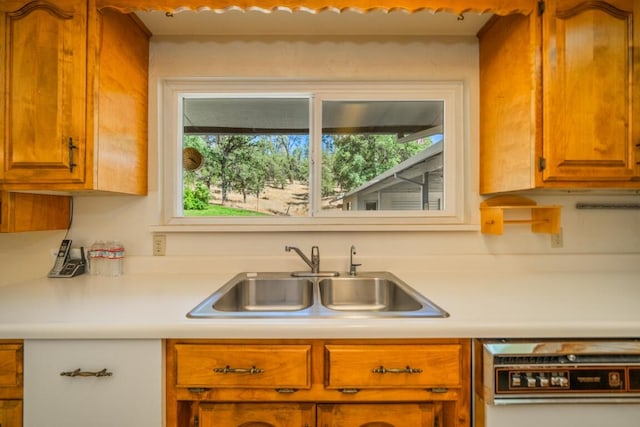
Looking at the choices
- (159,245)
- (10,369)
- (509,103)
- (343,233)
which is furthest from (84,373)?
(509,103)

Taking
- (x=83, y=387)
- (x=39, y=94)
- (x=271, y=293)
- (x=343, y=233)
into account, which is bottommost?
(x=83, y=387)

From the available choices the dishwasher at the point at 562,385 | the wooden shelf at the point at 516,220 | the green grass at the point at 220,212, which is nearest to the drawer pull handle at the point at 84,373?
the green grass at the point at 220,212

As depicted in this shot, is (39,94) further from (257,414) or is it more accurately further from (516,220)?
(516,220)

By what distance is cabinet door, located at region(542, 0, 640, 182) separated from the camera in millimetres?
1325

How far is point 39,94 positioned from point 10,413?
1.14m

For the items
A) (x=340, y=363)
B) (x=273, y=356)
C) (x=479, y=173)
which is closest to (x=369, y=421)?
(x=340, y=363)

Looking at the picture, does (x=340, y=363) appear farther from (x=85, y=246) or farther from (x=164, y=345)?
(x=85, y=246)

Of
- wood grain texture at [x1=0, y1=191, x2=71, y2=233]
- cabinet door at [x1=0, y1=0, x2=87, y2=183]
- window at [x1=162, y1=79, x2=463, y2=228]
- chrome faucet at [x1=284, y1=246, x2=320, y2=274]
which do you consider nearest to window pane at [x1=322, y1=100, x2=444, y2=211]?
window at [x1=162, y1=79, x2=463, y2=228]

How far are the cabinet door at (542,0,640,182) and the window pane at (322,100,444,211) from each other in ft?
1.85

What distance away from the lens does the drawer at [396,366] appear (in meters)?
0.97

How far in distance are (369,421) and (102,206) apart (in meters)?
1.63

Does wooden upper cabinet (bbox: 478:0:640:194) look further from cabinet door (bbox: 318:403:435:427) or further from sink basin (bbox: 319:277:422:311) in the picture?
cabinet door (bbox: 318:403:435:427)

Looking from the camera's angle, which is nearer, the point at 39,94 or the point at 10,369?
the point at 10,369

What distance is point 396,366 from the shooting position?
975mm
